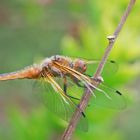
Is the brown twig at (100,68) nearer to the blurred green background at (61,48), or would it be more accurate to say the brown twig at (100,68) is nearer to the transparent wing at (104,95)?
the transparent wing at (104,95)

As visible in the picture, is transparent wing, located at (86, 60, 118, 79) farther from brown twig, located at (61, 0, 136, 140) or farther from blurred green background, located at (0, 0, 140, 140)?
brown twig, located at (61, 0, 136, 140)

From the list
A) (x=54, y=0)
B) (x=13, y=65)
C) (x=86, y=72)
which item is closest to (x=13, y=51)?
(x=13, y=65)

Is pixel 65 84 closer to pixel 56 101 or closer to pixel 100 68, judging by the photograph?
pixel 56 101

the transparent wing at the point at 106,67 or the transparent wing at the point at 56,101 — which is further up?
the transparent wing at the point at 106,67

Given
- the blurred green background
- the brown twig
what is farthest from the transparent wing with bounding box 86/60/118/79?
the brown twig

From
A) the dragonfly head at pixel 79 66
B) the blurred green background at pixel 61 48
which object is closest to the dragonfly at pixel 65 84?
the dragonfly head at pixel 79 66
